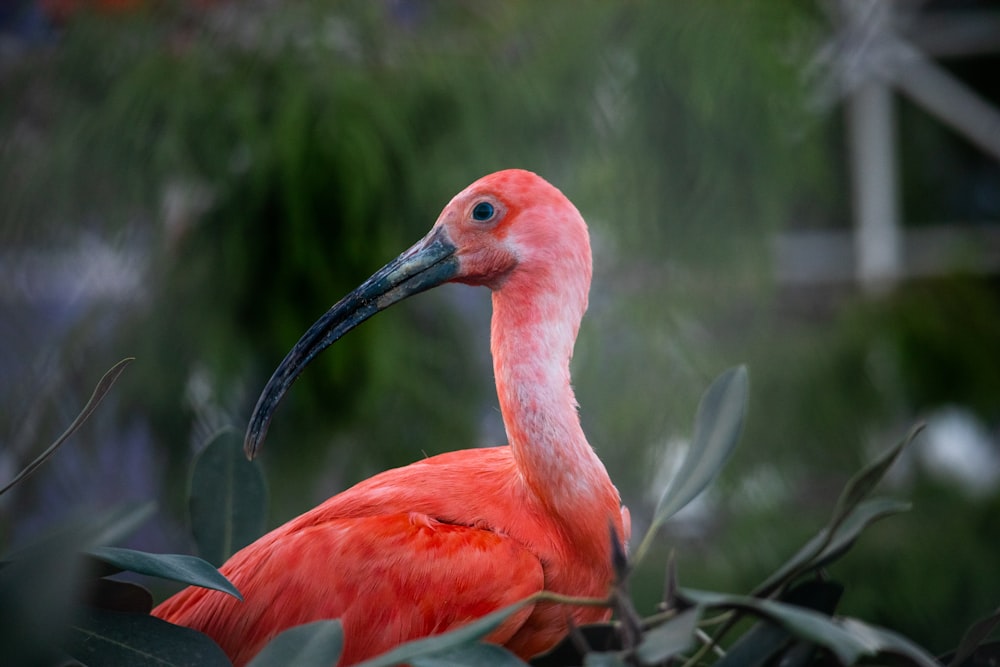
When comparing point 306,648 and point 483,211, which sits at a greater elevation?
point 483,211

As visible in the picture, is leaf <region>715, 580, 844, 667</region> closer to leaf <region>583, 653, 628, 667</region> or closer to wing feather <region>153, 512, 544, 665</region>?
leaf <region>583, 653, 628, 667</region>

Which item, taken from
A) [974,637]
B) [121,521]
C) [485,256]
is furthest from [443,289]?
[974,637]

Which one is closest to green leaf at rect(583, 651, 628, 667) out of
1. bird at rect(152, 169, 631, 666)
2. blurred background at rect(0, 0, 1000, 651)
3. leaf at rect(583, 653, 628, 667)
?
leaf at rect(583, 653, 628, 667)

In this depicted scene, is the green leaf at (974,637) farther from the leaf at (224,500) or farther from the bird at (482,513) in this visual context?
the leaf at (224,500)

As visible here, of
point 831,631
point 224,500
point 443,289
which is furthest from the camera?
point 443,289

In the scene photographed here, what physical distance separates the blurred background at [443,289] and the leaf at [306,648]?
2.43ft

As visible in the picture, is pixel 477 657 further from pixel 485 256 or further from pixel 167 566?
pixel 485 256

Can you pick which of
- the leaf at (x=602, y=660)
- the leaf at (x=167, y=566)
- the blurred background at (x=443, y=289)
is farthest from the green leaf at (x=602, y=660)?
the blurred background at (x=443, y=289)

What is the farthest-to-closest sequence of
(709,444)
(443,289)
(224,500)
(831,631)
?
(443,289) → (224,500) → (709,444) → (831,631)

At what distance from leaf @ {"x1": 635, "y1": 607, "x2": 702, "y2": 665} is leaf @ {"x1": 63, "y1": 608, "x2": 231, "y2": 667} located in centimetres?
15

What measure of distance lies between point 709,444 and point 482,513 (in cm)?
20

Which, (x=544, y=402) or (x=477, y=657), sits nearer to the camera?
(x=477, y=657)

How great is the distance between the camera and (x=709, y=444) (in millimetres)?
354

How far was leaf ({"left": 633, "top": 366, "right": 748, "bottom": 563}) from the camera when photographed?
338mm
